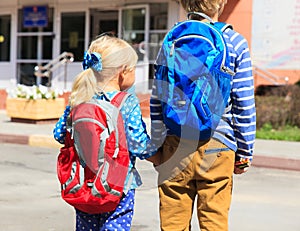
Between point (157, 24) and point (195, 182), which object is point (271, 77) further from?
point (195, 182)

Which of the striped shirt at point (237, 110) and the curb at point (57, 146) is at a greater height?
the striped shirt at point (237, 110)

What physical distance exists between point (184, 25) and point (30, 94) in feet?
37.0

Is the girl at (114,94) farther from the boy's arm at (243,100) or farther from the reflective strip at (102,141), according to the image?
the boy's arm at (243,100)

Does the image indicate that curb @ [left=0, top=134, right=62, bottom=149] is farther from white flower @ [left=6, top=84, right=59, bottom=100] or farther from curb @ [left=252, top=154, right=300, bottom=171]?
curb @ [left=252, top=154, right=300, bottom=171]

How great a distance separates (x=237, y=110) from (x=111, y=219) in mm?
878

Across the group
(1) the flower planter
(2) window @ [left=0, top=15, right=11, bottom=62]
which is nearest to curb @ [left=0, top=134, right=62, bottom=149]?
(1) the flower planter

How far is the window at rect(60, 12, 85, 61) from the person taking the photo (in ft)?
63.6

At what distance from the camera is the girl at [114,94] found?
10.4 ft

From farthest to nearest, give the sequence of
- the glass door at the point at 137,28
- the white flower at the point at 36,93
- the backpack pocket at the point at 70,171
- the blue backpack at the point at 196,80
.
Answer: the glass door at the point at 137,28, the white flower at the point at 36,93, the backpack pocket at the point at 70,171, the blue backpack at the point at 196,80

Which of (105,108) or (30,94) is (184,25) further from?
(30,94)

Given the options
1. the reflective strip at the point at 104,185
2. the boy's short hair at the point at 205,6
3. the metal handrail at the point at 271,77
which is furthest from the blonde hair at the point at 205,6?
the metal handrail at the point at 271,77

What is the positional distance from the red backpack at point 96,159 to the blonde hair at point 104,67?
55 mm

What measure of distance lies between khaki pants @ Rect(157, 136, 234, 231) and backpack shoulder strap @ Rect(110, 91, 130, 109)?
318 mm

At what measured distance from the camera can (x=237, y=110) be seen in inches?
123
